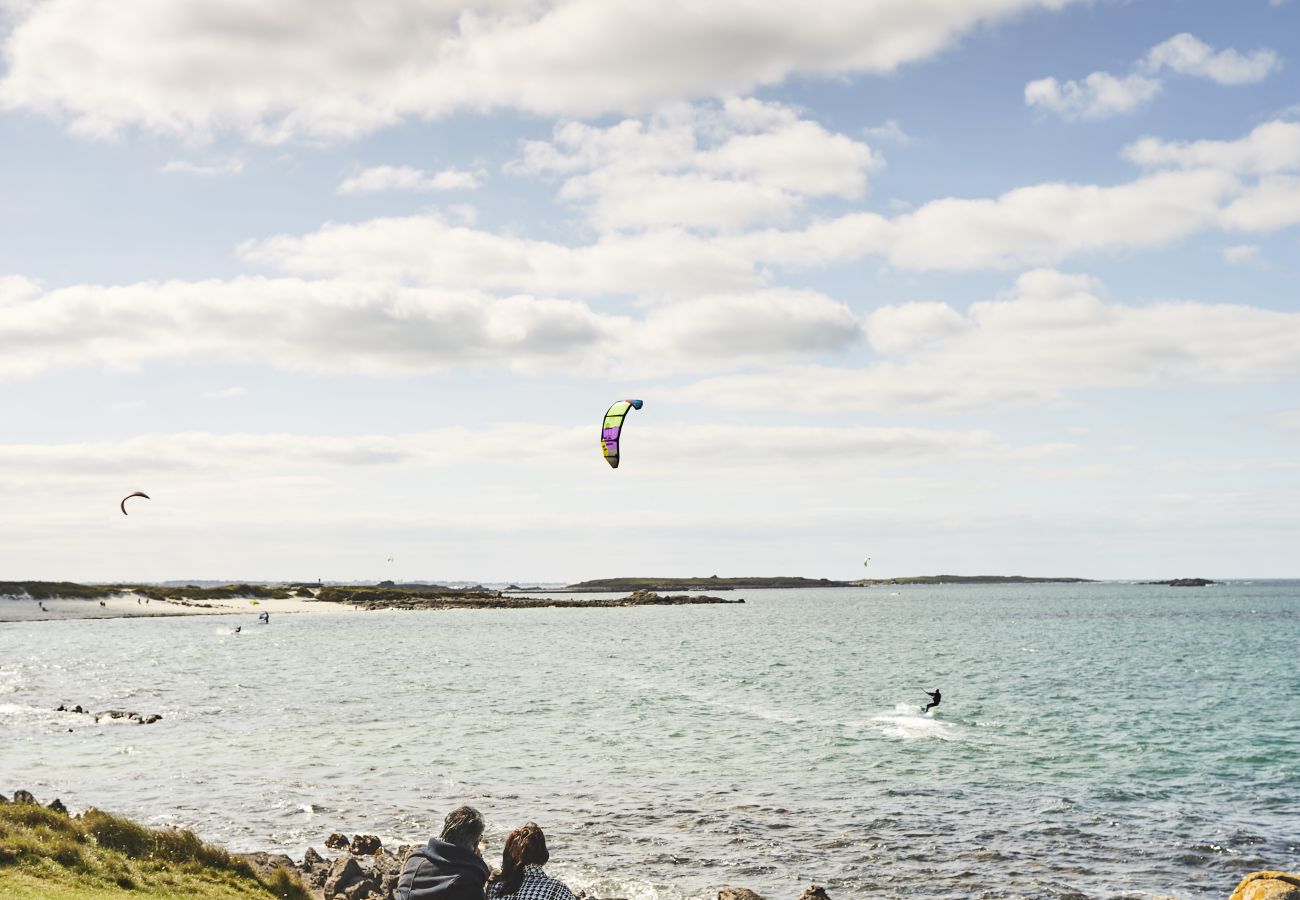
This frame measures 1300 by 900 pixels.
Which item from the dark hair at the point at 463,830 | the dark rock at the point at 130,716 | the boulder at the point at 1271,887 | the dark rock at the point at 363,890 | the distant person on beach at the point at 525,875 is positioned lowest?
the dark rock at the point at 130,716

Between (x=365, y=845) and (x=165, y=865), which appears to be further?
(x=365, y=845)

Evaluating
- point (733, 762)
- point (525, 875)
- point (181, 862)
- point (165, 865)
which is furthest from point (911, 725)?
point (525, 875)

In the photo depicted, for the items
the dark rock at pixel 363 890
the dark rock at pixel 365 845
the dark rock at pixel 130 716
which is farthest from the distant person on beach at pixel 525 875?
the dark rock at pixel 130 716

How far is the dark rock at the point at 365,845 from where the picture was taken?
68.8ft

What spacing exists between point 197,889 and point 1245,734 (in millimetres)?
39522

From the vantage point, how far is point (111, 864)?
1585 cm

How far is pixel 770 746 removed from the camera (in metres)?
35.8

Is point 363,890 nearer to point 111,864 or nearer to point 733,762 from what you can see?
point 111,864

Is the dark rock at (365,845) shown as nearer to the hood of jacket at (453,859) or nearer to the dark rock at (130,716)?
the hood of jacket at (453,859)

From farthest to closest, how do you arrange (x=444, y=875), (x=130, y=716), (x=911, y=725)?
1. (x=130, y=716)
2. (x=911, y=725)
3. (x=444, y=875)

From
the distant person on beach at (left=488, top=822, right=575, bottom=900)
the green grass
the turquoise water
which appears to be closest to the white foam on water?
the turquoise water

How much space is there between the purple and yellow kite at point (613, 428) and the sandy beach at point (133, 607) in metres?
132

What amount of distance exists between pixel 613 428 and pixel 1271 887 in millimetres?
19505

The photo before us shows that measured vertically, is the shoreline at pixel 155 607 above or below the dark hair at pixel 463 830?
below
